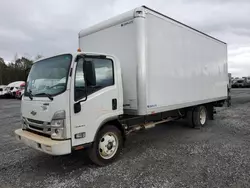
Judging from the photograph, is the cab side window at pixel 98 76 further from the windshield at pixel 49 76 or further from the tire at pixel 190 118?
the tire at pixel 190 118

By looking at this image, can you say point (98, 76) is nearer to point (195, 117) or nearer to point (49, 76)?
point (49, 76)

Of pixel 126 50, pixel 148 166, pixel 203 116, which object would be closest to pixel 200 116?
pixel 203 116

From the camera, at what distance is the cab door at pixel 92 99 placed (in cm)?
397

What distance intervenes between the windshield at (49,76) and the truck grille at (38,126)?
0.54m

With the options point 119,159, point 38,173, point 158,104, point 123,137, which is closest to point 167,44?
point 158,104

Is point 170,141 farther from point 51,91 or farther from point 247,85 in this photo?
point 247,85

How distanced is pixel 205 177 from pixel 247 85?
42997mm

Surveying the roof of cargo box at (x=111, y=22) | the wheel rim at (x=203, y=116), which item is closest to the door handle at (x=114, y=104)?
the roof of cargo box at (x=111, y=22)

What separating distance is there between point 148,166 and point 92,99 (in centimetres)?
181

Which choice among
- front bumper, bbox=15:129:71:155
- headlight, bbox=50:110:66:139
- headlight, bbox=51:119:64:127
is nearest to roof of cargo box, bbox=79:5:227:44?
headlight, bbox=50:110:66:139

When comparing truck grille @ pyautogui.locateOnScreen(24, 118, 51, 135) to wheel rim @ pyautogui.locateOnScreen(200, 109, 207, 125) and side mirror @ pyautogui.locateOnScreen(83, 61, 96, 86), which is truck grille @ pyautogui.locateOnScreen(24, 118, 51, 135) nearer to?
side mirror @ pyautogui.locateOnScreen(83, 61, 96, 86)

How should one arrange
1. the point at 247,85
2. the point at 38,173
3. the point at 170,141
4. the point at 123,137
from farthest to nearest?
1. the point at 247,85
2. the point at 170,141
3. the point at 123,137
4. the point at 38,173

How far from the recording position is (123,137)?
4965mm

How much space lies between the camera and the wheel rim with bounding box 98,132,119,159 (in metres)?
4.54
